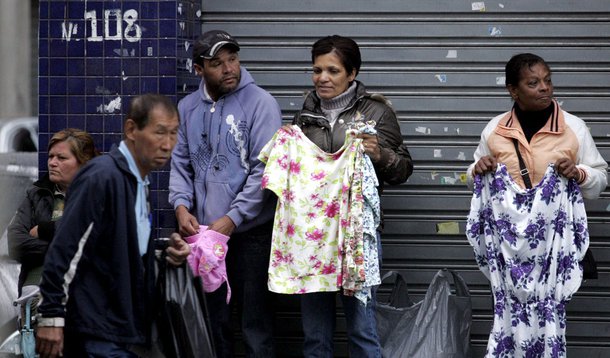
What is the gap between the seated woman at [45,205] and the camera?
295 inches

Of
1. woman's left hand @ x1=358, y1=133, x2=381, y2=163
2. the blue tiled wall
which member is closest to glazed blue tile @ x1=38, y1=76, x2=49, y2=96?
the blue tiled wall

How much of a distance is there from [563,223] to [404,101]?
62.3 inches

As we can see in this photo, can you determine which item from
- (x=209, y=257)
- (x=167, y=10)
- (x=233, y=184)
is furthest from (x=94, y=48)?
(x=209, y=257)

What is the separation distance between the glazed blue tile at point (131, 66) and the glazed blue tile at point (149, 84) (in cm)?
6

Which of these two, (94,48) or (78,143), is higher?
(94,48)

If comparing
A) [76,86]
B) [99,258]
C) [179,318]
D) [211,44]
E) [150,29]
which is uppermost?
[150,29]

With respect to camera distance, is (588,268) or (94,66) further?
(94,66)

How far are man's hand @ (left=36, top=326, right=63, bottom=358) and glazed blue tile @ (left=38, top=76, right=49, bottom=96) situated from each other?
120 inches

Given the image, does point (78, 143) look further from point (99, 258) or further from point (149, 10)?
point (99, 258)

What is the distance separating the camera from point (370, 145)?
289 inches

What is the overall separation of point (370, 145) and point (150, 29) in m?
1.81

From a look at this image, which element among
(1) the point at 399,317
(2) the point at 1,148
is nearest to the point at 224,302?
(1) the point at 399,317

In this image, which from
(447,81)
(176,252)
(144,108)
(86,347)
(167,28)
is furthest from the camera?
(447,81)

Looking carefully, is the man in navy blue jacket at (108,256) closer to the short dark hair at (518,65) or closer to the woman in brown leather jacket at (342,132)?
the woman in brown leather jacket at (342,132)
